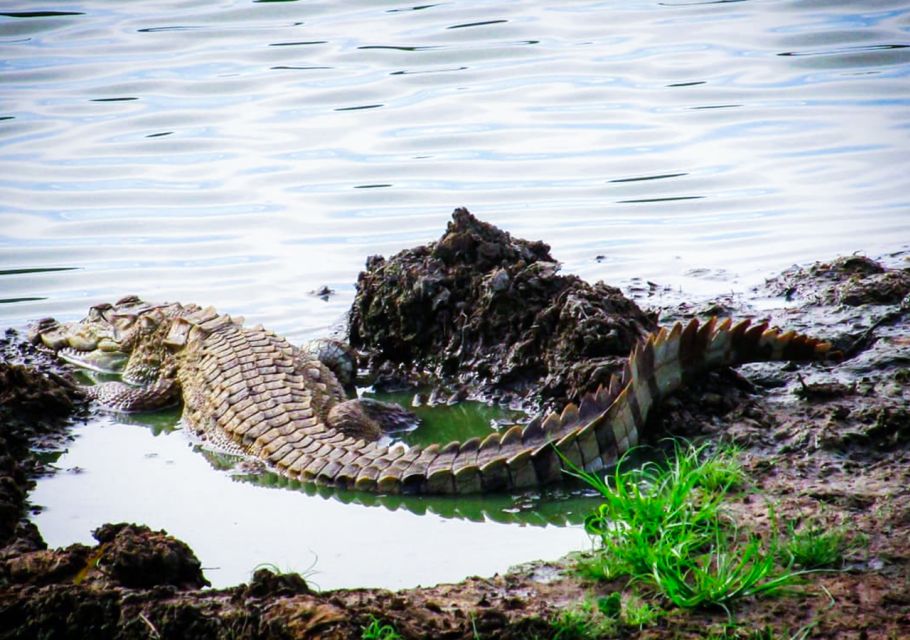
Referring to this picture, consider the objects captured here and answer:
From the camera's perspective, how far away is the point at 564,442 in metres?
5.41

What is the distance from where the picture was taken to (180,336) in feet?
25.6

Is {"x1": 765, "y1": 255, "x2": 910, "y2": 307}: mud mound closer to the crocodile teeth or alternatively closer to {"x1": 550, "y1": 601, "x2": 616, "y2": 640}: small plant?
{"x1": 550, "y1": 601, "x2": 616, "y2": 640}: small plant

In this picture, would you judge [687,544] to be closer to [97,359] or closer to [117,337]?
[117,337]

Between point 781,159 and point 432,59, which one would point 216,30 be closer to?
point 432,59

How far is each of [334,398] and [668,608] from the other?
3.19 metres

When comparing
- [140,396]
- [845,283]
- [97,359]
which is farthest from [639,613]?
[97,359]

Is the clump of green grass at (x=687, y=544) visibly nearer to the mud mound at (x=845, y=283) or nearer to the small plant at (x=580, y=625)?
the small plant at (x=580, y=625)

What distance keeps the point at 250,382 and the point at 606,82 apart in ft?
28.3

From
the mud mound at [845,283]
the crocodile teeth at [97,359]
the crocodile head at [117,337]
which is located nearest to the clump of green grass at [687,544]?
the mud mound at [845,283]

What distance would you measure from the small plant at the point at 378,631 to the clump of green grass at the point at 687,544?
0.90m

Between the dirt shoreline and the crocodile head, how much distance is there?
1.77 metres

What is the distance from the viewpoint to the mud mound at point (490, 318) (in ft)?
21.3

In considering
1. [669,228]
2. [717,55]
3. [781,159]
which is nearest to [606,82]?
[717,55]

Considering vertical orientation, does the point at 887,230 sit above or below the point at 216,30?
below
